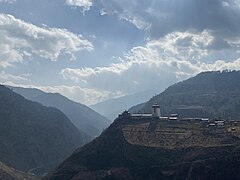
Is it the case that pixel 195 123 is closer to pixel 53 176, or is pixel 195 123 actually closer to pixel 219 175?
pixel 219 175

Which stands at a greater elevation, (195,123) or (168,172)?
(195,123)

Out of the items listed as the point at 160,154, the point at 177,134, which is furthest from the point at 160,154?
the point at 177,134

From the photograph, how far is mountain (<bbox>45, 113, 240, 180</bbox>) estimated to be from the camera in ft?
361

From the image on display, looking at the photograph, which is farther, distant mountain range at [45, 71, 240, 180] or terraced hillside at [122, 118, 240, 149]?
terraced hillside at [122, 118, 240, 149]

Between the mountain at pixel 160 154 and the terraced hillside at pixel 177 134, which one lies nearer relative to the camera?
the mountain at pixel 160 154

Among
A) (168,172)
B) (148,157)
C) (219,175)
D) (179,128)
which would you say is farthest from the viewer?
(179,128)

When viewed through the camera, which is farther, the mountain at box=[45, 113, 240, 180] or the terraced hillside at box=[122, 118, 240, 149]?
the terraced hillside at box=[122, 118, 240, 149]

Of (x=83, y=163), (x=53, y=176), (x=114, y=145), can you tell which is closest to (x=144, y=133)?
(x=114, y=145)

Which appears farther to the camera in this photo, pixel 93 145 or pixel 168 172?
pixel 93 145

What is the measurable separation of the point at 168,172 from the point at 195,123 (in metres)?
39.3

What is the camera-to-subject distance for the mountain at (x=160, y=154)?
109938 mm

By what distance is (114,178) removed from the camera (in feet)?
387

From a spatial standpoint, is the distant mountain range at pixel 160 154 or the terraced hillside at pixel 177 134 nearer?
the distant mountain range at pixel 160 154

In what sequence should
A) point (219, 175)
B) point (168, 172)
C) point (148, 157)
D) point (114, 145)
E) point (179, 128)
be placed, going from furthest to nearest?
point (179, 128) < point (114, 145) < point (148, 157) < point (168, 172) < point (219, 175)
